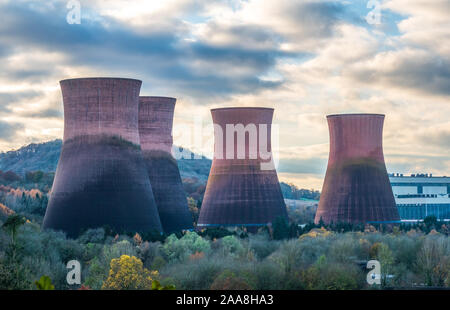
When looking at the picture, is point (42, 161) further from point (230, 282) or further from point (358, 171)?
point (230, 282)

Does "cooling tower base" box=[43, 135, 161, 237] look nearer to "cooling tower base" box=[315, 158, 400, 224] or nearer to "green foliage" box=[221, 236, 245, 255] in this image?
"green foliage" box=[221, 236, 245, 255]

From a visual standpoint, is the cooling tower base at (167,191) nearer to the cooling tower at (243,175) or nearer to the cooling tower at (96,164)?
Result: the cooling tower at (243,175)

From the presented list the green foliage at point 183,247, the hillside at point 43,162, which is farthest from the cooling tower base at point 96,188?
the hillside at point 43,162

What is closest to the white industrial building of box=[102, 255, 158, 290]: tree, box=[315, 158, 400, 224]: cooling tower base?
box=[315, 158, 400, 224]: cooling tower base

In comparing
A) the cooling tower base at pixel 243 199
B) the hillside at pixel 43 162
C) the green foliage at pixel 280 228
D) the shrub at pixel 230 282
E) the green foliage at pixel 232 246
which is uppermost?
the hillside at pixel 43 162

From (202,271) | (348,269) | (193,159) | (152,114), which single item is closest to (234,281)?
(202,271)
